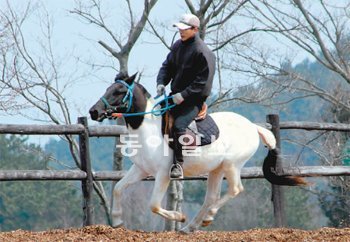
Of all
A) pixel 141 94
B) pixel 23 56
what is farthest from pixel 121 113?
pixel 23 56

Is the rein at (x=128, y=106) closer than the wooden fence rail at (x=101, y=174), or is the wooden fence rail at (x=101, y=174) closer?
the rein at (x=128, y=106)

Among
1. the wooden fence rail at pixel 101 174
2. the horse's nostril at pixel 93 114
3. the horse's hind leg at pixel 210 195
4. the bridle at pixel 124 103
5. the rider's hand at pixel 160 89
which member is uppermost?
the rider's hand at pixel 160 89

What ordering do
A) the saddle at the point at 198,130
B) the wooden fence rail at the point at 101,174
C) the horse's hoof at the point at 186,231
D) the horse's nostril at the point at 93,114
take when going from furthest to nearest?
the wooden fence rail at the point at 101,174 → the horse's hoof at the point at 186,231 → the saddle at the point at 198,130 → the horse's nostril at the point at 93,114

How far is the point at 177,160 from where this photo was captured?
9.51 meters

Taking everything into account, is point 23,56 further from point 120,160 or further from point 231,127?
point 231,127

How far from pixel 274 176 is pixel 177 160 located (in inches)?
84.2

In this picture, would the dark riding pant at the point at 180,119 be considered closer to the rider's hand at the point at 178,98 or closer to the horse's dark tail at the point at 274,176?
the rider's hand at the point at 178,98

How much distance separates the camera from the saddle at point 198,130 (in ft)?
31.3

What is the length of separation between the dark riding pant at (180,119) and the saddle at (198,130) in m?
0.06

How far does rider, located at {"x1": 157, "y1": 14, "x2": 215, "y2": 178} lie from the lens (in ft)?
31.1

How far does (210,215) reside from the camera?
1000 cm

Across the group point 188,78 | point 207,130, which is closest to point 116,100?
point 188,78

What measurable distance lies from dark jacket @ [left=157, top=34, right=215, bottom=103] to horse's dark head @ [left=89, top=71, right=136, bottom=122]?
47cm

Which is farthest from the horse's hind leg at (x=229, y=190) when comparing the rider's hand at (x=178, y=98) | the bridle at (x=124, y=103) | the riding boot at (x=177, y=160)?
the bridle at (x=124, y=103)
